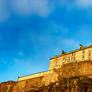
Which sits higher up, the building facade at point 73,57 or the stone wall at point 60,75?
the building facade at point 73,57

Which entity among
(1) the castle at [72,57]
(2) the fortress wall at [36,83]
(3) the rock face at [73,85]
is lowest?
(3) the rock face at [73,85]

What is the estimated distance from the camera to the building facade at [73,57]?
129ft

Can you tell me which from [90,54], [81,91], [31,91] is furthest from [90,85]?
[90,54]

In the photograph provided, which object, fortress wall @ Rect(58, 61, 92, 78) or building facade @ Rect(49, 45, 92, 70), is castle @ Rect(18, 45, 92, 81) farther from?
fortress wall @ Rect(58, 61, 92, 78)

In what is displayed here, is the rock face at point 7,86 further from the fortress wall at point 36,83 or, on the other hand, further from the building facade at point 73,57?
the building facade at point 73,57

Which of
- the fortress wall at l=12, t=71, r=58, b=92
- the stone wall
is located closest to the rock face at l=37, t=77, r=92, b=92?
the stone wall

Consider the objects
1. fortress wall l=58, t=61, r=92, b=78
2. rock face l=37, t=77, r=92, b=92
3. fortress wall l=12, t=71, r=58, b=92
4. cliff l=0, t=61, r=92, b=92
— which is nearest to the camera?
rock face l=37, t=77, r=92, b=92

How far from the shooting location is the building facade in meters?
39.4

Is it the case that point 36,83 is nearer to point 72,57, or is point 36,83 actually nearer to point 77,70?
point 77,70

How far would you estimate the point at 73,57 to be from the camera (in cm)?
4184

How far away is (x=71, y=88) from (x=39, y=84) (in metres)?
7.57

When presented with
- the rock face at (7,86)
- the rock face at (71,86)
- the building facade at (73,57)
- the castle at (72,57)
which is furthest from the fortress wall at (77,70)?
the building facade at (73,57)

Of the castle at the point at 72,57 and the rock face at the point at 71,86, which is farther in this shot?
the castle at the point at 72,57

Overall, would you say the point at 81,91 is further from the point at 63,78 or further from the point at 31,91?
the point at 31,91
